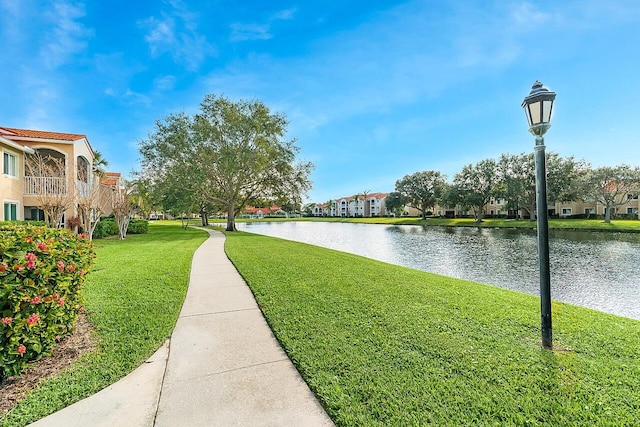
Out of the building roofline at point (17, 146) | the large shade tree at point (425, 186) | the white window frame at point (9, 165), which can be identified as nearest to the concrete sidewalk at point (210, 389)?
the building roofline at point (17, 146)

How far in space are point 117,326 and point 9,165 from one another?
51.9 feet

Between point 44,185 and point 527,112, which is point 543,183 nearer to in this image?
point 527,112

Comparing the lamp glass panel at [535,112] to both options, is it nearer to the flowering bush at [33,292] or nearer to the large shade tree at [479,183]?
the flowering bush at [33,292]

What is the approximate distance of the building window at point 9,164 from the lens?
1345cm

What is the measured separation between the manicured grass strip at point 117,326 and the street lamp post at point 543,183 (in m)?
4.69

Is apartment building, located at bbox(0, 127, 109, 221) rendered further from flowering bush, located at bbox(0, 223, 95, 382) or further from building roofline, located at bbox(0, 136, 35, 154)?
flowering bush, located at bbox(0, 223, 95, 382)

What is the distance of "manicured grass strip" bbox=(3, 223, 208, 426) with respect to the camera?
8.49 feet

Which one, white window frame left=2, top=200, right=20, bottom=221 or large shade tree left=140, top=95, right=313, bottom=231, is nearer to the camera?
white window frame left=2, top=200, right=20, bottom=221

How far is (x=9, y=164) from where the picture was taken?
1390 cm

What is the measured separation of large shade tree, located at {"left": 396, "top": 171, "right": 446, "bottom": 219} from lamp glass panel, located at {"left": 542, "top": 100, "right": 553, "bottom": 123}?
176 ft

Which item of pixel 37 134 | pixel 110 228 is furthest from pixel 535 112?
pixel 110 228

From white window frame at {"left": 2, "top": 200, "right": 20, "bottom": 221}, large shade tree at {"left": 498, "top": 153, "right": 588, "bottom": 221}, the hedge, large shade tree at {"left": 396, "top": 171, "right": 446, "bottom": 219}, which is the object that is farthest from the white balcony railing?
large shade tree at {"left": 396, "top": 171, "right": 446, "bottom": 219}

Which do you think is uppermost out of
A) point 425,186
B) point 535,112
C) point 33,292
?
point 425,186

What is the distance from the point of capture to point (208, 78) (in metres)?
15.0
